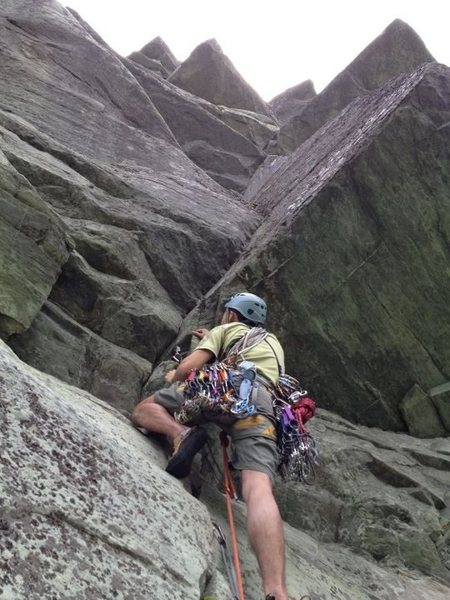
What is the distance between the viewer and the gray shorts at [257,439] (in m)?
5.80

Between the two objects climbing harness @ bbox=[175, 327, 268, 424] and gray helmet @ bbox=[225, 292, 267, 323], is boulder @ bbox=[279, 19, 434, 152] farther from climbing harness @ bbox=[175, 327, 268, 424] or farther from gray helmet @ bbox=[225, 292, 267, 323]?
climbing harness @ bbox=[175, 327, 268, 424]

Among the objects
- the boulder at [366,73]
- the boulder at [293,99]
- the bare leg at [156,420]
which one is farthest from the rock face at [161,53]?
the bare leg at [156,420]

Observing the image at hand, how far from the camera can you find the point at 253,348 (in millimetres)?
6941

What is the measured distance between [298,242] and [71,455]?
23.0 feet

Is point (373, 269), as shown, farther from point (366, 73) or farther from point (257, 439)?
point (366, 73)

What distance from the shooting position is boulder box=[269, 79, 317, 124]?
3506 centimetres

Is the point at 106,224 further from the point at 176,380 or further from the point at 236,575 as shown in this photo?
the point at 236,575

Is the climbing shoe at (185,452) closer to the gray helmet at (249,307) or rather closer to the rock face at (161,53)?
the gray helmet at (249,307)

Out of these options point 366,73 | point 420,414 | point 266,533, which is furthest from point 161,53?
point 266,533

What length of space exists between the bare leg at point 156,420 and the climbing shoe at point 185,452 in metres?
0.26

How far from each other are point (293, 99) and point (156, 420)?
110 feet

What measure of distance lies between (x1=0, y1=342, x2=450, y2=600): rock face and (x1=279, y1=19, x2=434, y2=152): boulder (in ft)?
63.4

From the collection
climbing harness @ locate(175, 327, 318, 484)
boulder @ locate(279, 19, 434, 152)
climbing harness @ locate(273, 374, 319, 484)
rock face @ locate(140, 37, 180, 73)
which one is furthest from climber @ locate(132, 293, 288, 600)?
rock face @ locate(140, 37, 180, 73)

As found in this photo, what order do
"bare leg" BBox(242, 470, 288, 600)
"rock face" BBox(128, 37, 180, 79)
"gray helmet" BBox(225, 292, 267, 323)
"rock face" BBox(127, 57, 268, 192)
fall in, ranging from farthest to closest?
"rock face" BBox(128, 37, 180, 79), "rock face" BBox(127, 57, 268, 192), "gray helmet" BBox(225, 292, 267, 323), "bare leg" BBox(242, 470, 288, 600)
